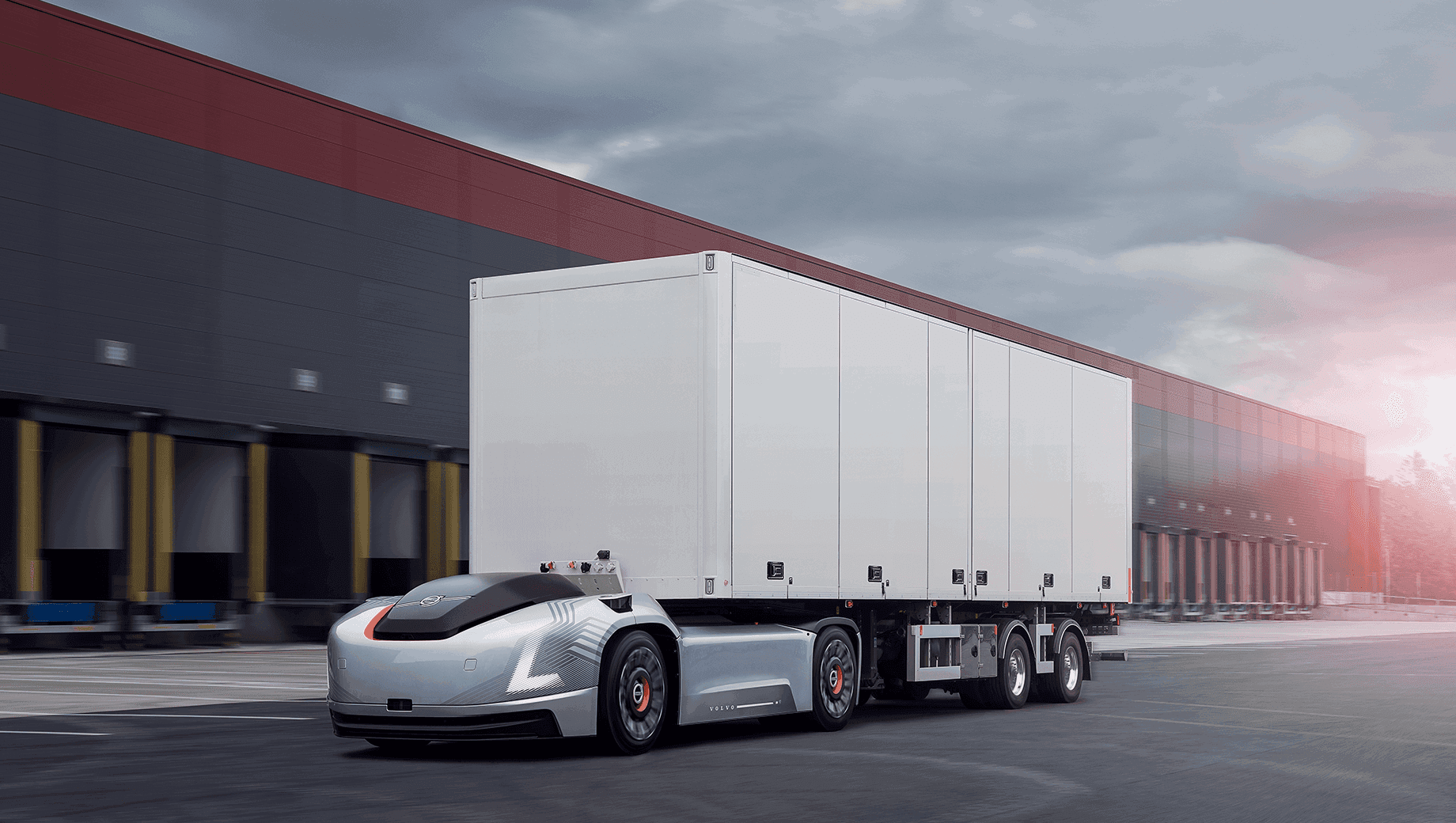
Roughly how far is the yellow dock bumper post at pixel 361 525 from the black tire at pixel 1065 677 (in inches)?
844

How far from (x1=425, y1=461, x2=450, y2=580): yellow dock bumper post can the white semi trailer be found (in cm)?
2400

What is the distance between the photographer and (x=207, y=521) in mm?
31766

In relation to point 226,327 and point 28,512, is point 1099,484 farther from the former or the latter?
point 226,327

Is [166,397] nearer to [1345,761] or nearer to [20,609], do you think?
[20,609]

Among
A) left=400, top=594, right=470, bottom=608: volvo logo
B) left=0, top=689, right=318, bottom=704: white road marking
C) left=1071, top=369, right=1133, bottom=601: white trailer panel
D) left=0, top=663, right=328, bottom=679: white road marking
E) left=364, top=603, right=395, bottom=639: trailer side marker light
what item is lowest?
left=0, top=663, right=328, bottom=679: white road marking

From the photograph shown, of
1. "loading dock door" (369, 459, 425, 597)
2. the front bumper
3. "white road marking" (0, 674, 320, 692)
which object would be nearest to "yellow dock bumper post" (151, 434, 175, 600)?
"loading dock door" (369, 459, 425, 597)

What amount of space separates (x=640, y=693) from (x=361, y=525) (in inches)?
1023

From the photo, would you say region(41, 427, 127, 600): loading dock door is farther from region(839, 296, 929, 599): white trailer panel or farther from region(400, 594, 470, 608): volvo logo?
region(400, 594, 470, 608): volvo logo

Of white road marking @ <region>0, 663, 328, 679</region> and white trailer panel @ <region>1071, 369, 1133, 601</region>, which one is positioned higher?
white trailer panel @ <region>1071, 369, 1133, 601</region>

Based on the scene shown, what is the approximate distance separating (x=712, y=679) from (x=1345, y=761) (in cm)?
485

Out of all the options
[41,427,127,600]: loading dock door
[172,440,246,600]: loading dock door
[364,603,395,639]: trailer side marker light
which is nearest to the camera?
[364,603,395,639]: trailer side marker light

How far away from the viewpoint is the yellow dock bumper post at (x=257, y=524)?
32.5 metres

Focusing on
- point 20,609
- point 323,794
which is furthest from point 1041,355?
point 20,609

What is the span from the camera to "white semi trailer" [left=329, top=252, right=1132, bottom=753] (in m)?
10.3
